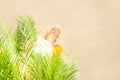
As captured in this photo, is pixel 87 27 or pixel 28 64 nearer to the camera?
pixel 28 64

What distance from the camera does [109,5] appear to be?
5.32ft

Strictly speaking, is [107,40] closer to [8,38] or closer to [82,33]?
[82,33]

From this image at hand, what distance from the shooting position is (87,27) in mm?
1596

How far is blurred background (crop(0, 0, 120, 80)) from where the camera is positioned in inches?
60.1

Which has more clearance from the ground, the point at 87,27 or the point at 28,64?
the point at 87,27

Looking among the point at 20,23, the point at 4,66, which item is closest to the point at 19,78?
the point at 4,66

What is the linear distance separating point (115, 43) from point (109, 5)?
221mm

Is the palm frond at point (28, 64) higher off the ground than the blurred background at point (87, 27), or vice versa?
the blurred background at point (87, 27)

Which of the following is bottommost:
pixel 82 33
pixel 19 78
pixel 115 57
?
pixel 19 78

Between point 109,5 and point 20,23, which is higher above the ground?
point 109,5

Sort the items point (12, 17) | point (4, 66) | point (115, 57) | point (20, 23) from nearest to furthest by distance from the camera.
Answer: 1. point (4, 66)
2. point (20, 23)
3. point (12, 17)
4. point (115, 57)

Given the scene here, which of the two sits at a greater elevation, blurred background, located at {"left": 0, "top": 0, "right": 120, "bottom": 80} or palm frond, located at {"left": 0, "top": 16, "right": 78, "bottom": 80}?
blurred background, located at {"left": 0, "top": 0, "right": 120, "bottom": 80}

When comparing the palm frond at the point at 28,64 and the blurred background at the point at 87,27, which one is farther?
the blurred background at the point at 87,27

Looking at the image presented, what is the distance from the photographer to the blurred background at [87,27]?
153 cm
